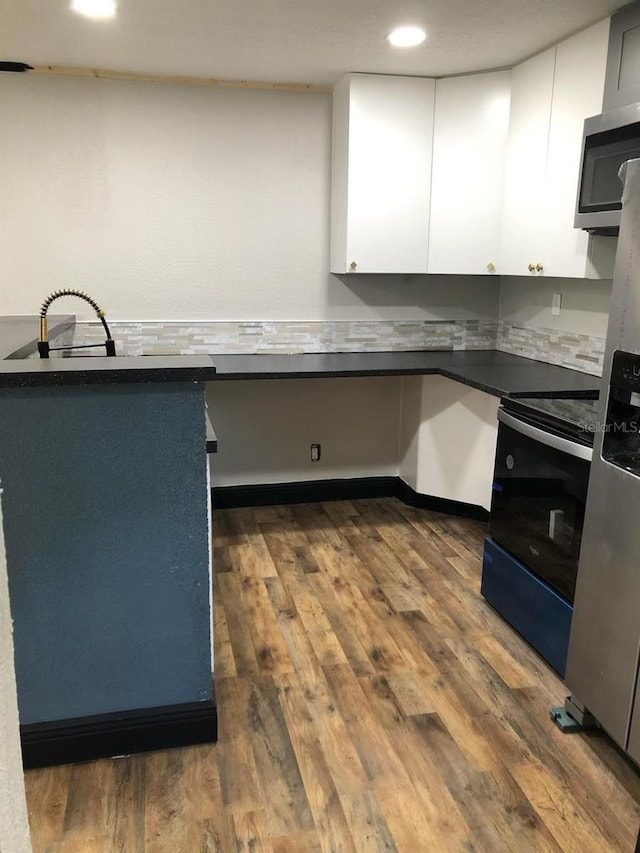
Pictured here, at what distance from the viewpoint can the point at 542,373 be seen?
318 cm

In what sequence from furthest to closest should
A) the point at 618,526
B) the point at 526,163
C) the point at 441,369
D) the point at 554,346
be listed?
the point at 554,346, the point at 441,369, the point at 526,163, the point at 618,526

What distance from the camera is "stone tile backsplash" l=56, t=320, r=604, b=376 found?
3.41 meters

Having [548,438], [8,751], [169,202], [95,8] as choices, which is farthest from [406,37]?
[8,751]

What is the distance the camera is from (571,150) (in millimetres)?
2721

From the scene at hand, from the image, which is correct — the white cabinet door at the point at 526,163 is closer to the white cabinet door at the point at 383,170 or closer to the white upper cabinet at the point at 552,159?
the white upper cabinet at the point at 552,159

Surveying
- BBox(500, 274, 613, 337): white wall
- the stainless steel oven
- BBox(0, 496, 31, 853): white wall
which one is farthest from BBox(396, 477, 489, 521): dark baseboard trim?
BBox(0, 496, 31, 853): white wall

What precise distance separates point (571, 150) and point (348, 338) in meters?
1.51

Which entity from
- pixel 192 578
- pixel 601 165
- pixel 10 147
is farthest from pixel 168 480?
pixel 10 147

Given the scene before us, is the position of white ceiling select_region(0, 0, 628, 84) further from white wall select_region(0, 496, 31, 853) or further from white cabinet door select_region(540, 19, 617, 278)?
white wall select_region(0, 496, 31, 853)

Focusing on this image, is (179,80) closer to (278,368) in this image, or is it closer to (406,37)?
(406,37)

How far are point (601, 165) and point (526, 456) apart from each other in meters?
1.10

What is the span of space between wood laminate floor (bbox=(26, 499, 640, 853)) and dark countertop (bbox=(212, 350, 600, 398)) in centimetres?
93

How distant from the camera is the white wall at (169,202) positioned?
324 cm

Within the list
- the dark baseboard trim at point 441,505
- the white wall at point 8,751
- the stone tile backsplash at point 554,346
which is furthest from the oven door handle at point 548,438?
the white wall at point 8,751
